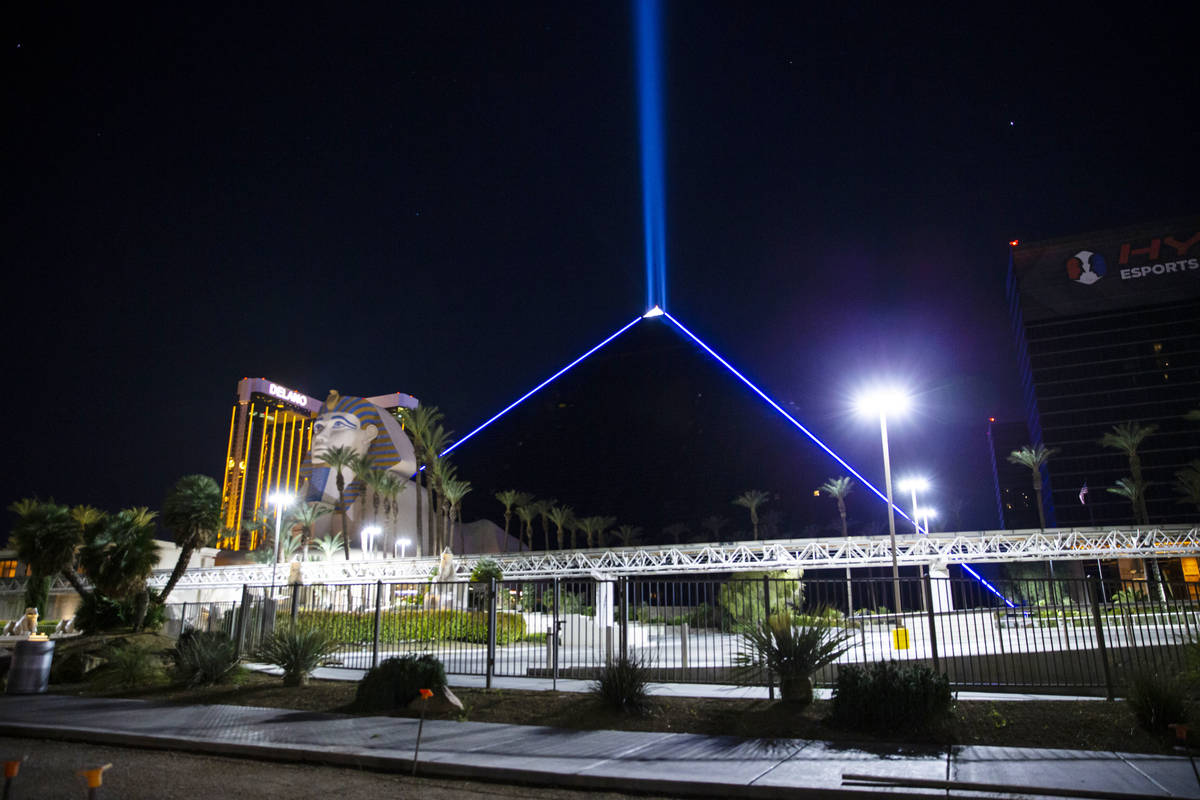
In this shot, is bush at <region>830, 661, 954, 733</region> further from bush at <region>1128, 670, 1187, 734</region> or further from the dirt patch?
bush at <region>1128, 670, 1187, 734</region>

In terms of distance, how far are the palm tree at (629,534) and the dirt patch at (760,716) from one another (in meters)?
77.5

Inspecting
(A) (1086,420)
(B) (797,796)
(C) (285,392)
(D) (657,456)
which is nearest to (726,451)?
(D) (657,456)

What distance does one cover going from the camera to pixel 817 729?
27.9 feet

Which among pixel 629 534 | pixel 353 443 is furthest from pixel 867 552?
pixel 629 534

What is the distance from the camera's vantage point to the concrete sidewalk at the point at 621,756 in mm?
6344

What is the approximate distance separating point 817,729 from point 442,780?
13.3 ft

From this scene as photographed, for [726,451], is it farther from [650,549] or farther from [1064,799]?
[1064,799]

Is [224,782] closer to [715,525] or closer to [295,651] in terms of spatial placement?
[295,651]

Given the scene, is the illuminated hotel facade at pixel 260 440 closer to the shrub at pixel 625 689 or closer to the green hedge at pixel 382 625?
the green hedge at pixel 382 625

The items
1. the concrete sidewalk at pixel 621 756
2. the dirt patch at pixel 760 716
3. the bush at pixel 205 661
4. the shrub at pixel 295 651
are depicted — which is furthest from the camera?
the bush at pixel 205 661

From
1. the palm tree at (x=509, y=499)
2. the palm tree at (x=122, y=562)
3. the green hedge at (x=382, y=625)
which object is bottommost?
the green hedge at (x=382, y=625)

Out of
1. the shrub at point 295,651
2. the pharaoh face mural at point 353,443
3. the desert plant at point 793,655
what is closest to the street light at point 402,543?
the pharaoh face mural at point 353,443

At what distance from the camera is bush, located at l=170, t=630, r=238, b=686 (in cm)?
1266

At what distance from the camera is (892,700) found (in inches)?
329
